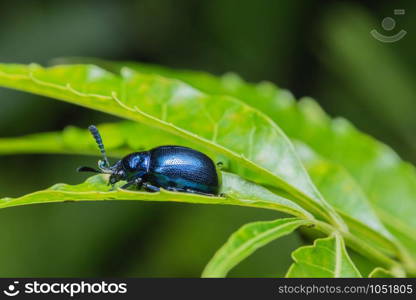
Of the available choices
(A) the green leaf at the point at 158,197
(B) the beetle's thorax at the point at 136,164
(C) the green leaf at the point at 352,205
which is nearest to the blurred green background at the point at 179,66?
(B) the beetle's thorax at the point at 136,164

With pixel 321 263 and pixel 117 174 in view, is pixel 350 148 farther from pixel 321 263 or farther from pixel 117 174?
pixel 321 263

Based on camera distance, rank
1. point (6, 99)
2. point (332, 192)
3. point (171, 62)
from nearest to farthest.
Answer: point (332, 192) → point (6, 99) → point (171, 62)

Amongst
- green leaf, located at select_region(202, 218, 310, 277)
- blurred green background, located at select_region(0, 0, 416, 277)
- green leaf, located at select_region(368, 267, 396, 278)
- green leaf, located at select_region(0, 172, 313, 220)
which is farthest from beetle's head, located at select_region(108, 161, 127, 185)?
blurred green background, located at select_region(0, 0, 416, 277)

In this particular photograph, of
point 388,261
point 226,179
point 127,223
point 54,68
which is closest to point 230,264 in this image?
point 226,179

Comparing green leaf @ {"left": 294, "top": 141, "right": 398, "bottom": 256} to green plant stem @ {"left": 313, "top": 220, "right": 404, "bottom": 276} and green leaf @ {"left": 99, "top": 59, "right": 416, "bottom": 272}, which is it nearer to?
green plant stem @ {"left": 313, "top": 220, "right": 404, "bottom": 276}

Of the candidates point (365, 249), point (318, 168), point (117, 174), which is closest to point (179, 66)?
point (117, 174)

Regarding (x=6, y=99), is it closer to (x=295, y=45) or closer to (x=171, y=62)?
(x=171, y=62)
